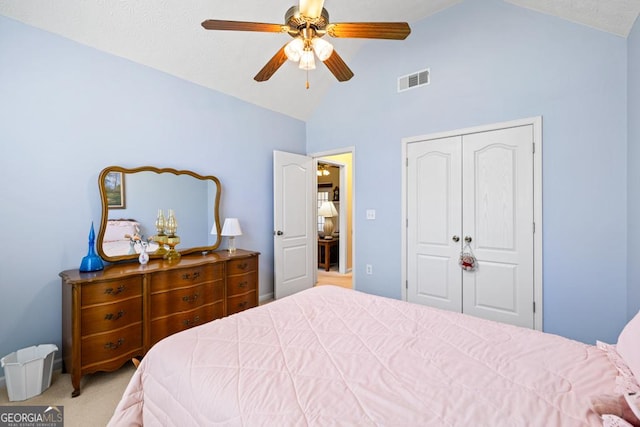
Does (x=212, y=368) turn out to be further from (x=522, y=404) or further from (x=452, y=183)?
(x=452, y=183)

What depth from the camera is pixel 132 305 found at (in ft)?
7.30

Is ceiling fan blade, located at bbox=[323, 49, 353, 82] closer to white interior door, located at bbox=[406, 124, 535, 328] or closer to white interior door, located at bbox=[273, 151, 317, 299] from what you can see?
white interior door, located at bbox=[406, 124, 535, 328]

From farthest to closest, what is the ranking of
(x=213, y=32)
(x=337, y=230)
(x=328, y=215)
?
(x=337, y=230) < (x=328, y=215) < (x=213, y=32)

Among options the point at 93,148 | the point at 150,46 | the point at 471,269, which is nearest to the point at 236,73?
the point at 150,46

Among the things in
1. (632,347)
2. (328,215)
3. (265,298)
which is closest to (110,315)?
(265,298)

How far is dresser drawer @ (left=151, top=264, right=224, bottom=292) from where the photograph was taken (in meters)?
2.38

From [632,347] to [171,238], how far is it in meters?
3.08

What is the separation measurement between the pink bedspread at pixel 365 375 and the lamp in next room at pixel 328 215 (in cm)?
440

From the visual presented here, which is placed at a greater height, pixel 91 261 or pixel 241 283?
pixel 91 261

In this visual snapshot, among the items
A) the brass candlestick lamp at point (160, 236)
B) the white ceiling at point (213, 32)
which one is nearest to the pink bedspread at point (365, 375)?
the brass candlestick lamp at point (160, 236)

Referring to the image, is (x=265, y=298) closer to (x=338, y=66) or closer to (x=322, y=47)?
(x=338, y=66)

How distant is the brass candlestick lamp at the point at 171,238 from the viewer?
2.74 metres

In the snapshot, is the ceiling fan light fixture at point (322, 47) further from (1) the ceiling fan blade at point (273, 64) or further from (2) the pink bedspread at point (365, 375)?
(2) the pink bedspread at point (365, 375)

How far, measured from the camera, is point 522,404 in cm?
90
